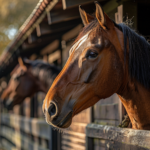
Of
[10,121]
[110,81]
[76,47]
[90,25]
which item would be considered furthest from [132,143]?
[10,121]

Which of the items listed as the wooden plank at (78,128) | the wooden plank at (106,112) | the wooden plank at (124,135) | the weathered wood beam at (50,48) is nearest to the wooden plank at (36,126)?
the wooden plank at (78,128)

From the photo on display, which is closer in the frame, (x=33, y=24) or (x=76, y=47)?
(x=76, y=47)

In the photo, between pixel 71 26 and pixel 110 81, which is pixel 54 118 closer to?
pixel 110 81

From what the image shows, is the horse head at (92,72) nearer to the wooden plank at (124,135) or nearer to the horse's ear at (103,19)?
the horse's ear at (103,19)

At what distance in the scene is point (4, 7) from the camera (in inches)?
1061

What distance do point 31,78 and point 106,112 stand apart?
2773mm

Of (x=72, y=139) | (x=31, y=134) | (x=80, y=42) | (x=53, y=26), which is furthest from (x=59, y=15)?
(x=31, y=134)

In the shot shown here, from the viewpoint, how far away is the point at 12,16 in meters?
26.6

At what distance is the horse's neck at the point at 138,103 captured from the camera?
1.96 metres

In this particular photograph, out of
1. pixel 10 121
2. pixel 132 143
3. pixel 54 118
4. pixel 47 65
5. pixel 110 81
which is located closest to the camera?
pixel 54 118

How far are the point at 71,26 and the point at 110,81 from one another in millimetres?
3056

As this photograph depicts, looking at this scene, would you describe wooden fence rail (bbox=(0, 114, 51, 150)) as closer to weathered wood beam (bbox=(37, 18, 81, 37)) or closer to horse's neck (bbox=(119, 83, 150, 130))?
weathered wood beam (bbox=(37, 18, 81, 37))

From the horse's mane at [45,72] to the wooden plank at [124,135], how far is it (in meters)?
2.23

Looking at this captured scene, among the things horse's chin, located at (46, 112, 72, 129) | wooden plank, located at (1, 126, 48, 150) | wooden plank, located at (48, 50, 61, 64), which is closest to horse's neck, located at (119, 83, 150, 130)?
horse's chin, located at (46, 112, 72, 129)
